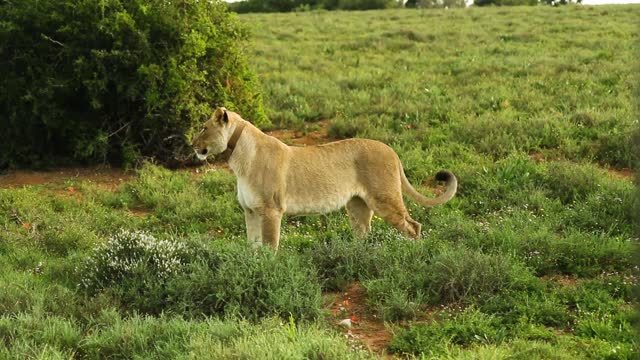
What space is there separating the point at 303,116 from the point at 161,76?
3663 mm

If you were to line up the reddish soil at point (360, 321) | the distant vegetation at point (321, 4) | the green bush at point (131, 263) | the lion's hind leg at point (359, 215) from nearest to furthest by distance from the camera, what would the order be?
the reddish soil at point (360, 321)
the green bush at point (131, 263)
the lion's hind leg at point (359, 215)
the distant vegetation at point (321, 4)

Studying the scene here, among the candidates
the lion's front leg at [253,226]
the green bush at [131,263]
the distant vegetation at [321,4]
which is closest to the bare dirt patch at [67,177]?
the green bush at [131,263]

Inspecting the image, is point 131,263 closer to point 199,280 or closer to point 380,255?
point 199,280

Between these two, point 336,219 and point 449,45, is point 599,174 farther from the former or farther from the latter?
point 449,45

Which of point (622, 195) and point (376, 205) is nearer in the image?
point (376, 205)

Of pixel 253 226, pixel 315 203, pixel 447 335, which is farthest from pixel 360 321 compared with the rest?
pixel 253 226

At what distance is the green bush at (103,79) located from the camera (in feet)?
35.2

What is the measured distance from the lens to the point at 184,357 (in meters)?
4.46

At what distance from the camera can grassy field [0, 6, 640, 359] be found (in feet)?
16.3

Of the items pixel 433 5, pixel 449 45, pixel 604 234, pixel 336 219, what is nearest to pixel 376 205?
pixel 336 219

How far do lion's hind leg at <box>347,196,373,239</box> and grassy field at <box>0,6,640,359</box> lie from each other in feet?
0.74

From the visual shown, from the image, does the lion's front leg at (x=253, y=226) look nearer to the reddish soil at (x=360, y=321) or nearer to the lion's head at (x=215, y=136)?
the lion's head at (x=215, y=136)

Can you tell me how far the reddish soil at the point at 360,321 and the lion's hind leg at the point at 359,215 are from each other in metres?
1.09

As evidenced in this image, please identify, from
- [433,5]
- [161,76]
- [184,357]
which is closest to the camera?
[184,357]
